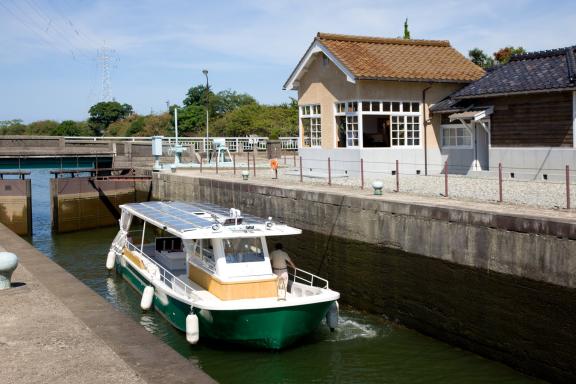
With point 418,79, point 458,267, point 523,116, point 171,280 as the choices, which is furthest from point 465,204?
point 418,79

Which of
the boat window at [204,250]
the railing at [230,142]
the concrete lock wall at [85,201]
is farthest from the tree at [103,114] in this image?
the boat window at [204,250]

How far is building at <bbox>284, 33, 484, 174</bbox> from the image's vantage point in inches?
971

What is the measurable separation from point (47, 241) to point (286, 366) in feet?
63.3

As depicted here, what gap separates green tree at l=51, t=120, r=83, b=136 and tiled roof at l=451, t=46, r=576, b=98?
8219cm

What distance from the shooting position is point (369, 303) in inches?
615

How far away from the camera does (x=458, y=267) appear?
13.2 m

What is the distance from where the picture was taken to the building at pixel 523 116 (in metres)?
19.8

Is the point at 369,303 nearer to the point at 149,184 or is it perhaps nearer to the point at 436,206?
the point at 436,206

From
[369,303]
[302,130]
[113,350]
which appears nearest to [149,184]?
[302,130]

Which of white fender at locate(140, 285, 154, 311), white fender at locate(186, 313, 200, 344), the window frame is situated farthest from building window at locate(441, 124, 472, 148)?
white fender at locate(186, 313, 200, 344)

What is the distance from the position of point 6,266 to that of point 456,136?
1820 centimetres

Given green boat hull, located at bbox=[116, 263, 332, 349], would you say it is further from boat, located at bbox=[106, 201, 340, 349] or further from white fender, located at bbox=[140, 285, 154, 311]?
white fender, located at bbox=[140, 285, 154, 311]

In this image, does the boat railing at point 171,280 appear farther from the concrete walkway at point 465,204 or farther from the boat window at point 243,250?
the concrete walkway at point 465,204

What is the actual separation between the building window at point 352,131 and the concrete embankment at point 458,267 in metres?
5.90
